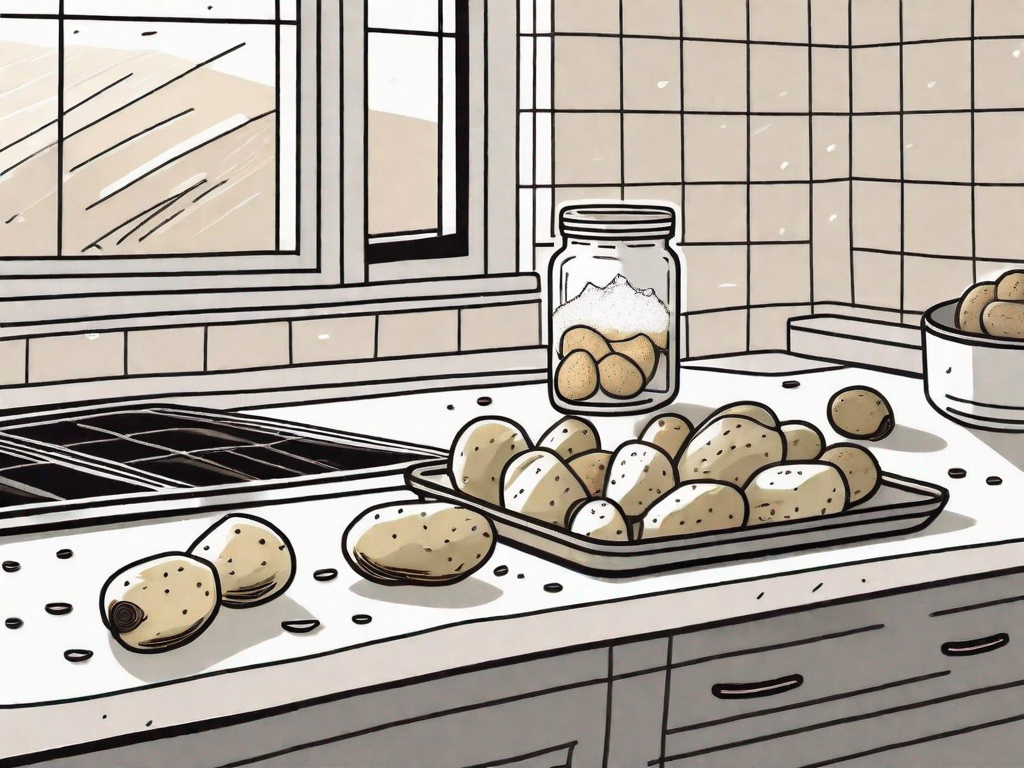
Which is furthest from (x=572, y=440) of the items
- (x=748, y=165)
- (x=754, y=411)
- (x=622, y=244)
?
(x=748, y=165)

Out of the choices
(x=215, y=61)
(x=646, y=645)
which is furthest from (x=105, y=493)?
(x=215, y=61)

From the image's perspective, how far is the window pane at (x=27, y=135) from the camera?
59.6 inches

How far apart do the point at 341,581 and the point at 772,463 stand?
39 centimetres

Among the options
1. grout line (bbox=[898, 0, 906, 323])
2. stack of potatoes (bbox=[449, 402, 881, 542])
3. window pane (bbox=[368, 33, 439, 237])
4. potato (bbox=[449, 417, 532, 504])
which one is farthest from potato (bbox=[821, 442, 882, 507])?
grout line (bbox=[898, 0, 906, 323])

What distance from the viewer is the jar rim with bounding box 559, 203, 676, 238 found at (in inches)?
54.7

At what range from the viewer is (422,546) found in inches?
31.0

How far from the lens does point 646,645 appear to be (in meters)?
0.78

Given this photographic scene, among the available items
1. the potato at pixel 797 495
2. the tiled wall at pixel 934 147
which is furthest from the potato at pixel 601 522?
the tiled wall at pixel 934 147

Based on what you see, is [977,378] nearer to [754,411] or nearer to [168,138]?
[754,411]

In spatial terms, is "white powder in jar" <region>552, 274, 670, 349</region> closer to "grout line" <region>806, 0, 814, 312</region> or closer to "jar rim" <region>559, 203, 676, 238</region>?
"jar rim" <region>559, 203, 676, 238</region>

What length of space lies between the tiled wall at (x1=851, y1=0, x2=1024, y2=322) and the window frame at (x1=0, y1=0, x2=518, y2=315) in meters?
0.65

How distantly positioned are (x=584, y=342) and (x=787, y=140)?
31.2 inches

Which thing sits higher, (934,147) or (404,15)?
(404,15)

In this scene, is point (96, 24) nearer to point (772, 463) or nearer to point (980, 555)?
point (772, 463)
